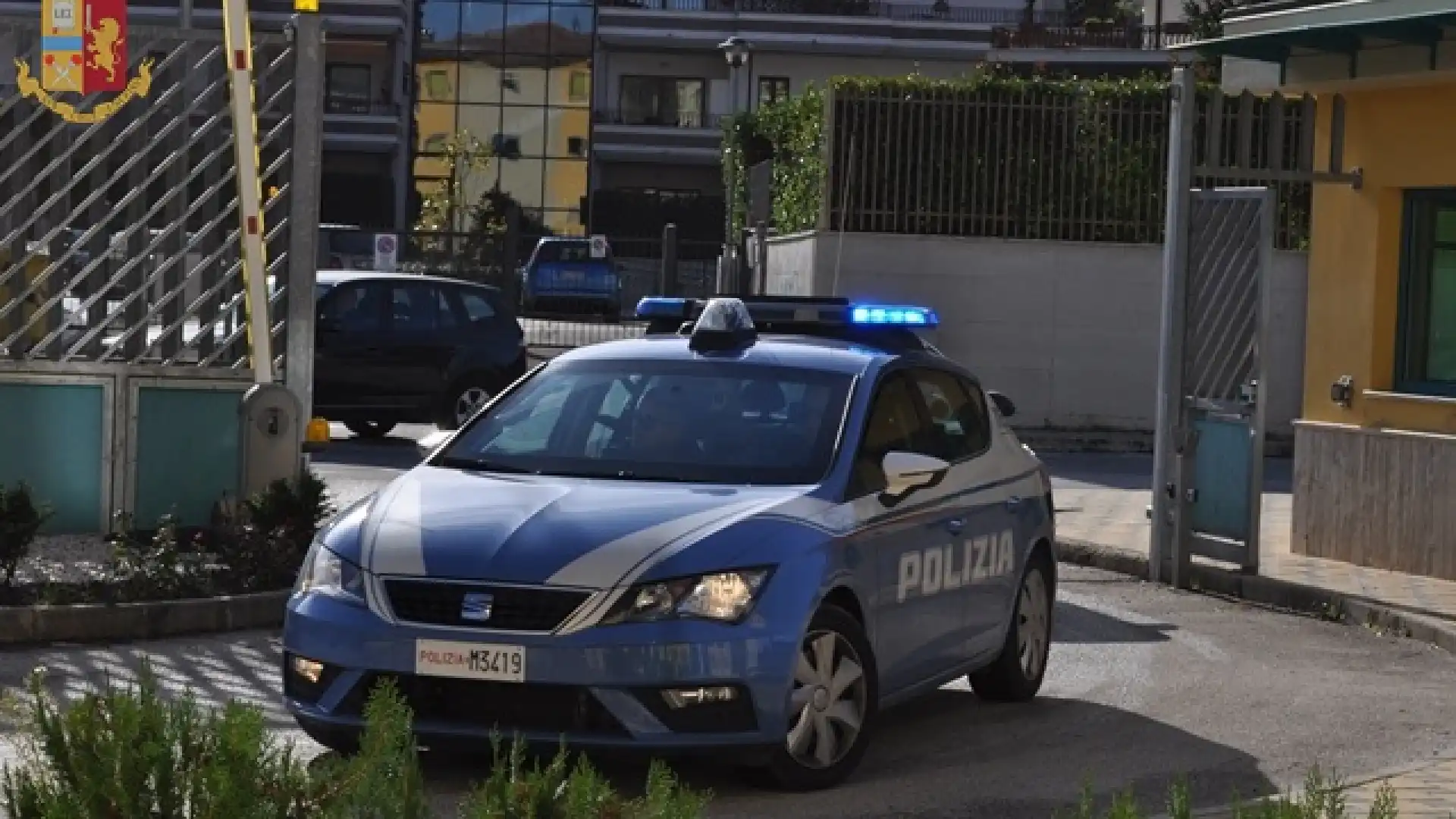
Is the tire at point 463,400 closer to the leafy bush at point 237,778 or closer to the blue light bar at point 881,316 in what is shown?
the blue light bar at point 881,316

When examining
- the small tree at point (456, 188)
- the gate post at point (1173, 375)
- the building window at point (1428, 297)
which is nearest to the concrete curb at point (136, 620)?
the gate post at point (1173, 375)

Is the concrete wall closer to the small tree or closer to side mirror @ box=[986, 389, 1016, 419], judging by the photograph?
side mirror @ box=[986, 389, 1016, 419]

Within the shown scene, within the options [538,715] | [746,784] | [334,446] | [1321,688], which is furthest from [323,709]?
[334,446]

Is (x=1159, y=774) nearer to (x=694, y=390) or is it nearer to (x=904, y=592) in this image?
(x=904, y=592)

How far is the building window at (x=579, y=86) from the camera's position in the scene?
72.8 m

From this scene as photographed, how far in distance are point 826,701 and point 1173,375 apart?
26.4 feet

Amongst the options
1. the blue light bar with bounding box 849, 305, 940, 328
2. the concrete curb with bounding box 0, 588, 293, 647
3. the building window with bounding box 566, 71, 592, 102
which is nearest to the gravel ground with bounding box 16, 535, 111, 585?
the concrete curb with bounding box 0, 588, 293, 647

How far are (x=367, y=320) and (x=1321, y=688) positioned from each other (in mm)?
14750

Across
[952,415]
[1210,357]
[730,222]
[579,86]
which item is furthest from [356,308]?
[579,86]

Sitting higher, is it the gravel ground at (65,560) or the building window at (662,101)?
→ the building window at (662,101)

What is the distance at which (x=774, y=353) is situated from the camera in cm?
1009

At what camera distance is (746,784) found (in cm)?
876

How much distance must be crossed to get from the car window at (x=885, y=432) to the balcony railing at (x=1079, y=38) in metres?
57.0

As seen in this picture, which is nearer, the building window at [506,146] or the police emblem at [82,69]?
the police emblem at [82,69]
